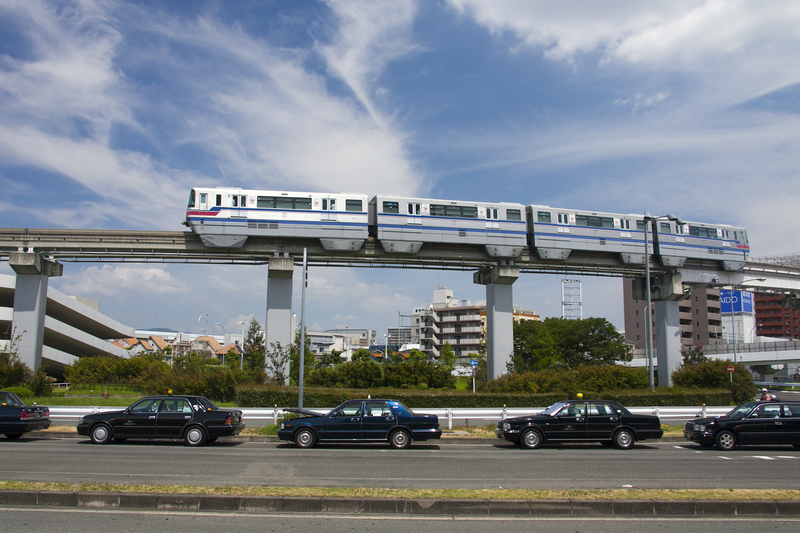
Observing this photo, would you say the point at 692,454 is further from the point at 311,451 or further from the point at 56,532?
the point at 56,532

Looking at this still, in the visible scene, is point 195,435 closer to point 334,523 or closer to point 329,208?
point 334,523

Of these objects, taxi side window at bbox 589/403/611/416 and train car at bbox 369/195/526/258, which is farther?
train car at bbox 369/195/526/258

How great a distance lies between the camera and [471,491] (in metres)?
9.03

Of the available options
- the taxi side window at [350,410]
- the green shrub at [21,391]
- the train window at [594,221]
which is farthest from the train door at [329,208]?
the green shrub at [21,391]

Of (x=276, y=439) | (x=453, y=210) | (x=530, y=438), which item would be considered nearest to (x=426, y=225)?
(x=453, y=210)

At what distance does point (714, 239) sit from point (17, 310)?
52990 mm

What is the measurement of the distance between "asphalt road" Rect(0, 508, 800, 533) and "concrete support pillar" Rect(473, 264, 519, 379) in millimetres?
30236

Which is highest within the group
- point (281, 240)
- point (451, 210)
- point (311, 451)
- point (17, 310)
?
point (451, 210)

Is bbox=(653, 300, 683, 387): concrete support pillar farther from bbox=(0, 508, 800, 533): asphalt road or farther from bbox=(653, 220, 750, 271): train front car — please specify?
bbox=(0, 508, 800, 533): asphalt road

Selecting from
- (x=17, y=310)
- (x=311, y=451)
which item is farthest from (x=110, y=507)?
(x=17, y=310)

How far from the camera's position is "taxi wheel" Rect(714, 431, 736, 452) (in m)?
16.2

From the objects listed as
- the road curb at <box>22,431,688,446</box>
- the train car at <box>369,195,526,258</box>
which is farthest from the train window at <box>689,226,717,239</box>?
the road curb at <box>22,431,688,446</box>

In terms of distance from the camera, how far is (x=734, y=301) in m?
74.6

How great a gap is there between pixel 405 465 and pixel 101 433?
10.5 meters
